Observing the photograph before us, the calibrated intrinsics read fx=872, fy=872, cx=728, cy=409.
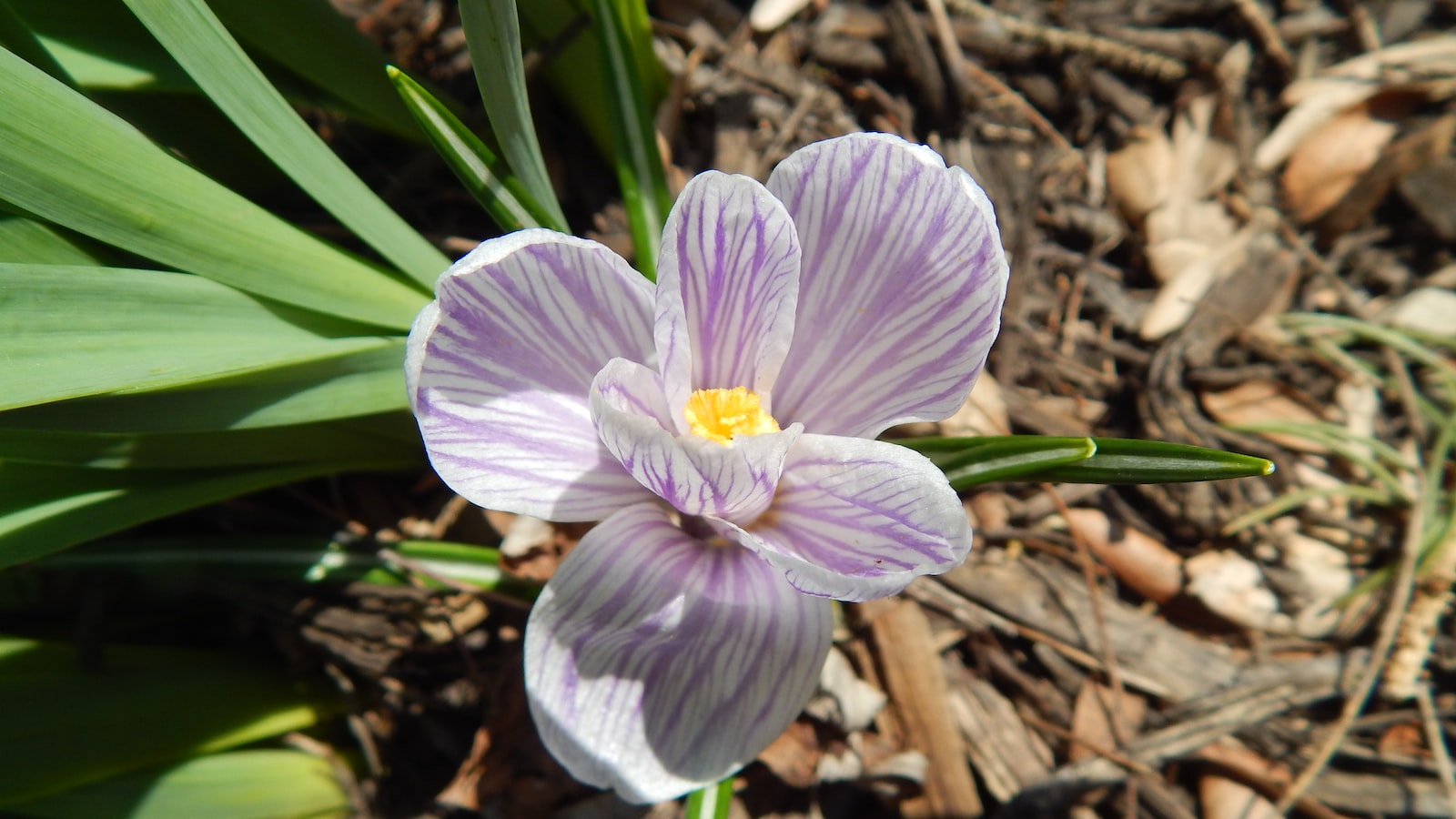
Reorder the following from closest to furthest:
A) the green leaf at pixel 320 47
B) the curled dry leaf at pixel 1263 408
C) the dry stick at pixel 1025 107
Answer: the green leaf at pixel 320 47
the curled dry leaf at pixel 1263 408
the dry stick at pixel 1025 107

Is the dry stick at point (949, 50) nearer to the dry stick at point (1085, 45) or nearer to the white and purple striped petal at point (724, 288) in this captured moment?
the dry stick at point (1085, 45)

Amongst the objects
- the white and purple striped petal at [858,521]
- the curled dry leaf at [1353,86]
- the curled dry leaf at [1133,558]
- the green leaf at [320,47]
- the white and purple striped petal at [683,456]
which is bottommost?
the curled dry leaf at [1133,558]

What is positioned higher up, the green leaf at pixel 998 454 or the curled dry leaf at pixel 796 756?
the green leaf at pixel 998 454

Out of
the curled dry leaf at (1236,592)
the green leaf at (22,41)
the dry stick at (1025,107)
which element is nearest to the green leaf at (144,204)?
the green leaf at (22,41)

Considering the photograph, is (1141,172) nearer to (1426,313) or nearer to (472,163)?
(1426,313)

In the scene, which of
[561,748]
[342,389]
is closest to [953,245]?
[561,748]
